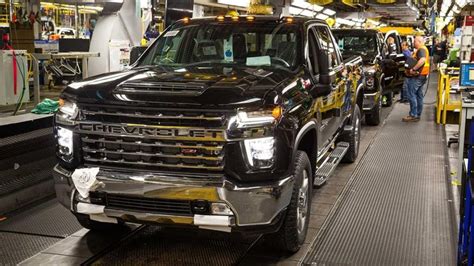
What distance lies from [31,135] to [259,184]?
336 cm

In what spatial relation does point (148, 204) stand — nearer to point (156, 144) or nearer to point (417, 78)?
point (156, 144)

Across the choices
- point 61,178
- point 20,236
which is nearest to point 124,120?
point 61,178

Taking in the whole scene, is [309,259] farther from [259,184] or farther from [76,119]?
[76,119]

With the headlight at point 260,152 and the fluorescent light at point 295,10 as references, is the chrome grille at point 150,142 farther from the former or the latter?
the fluorescent light at point 295,10

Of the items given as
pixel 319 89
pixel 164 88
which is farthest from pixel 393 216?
pixel 164 88

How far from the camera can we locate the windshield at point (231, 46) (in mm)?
5238

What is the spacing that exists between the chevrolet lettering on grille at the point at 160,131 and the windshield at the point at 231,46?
1422 millimetres

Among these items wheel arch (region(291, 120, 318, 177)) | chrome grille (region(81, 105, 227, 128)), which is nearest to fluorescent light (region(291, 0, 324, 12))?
wheel arch (region(291, 120, 318, 177))

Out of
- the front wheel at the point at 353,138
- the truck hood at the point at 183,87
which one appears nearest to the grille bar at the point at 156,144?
the truck hood at the point at 183,87

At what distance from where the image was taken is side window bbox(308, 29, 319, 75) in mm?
5371

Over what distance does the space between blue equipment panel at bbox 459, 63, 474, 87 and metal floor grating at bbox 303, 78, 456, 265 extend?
1.25 metres

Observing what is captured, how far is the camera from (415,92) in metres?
12.3

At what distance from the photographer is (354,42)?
41.7 ft

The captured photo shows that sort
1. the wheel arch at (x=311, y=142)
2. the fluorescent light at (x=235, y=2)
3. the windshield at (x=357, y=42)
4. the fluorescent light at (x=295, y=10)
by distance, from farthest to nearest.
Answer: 1. the fluorescent light at (x=295, y=10)
2. the fluorescent light at (x=235, y=2)
3. the windshield at (x=357, y=42)
4. the wheel arch at (x=311, y=142)
